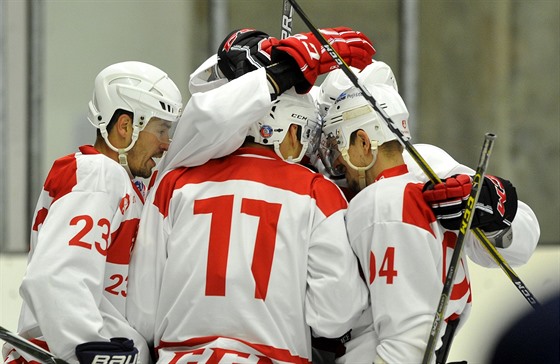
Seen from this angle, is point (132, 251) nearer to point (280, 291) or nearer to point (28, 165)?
point (280, 291)

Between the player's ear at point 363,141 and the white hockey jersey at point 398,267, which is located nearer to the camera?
the white hockey jersey at point 398,267

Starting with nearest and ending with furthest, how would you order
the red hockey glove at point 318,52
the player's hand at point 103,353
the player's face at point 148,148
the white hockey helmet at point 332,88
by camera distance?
the player's hand at point 103,353, the red hockey glove at point 318,52, the player's face at point 148,148, the white hockey helmet at point 332,88

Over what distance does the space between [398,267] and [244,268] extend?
35 centimetres

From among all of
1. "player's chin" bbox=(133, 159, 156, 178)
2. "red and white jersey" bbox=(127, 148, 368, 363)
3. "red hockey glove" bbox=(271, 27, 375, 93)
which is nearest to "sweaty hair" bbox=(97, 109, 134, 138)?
"player's chin" bbox=(133, 159, 156, 178)

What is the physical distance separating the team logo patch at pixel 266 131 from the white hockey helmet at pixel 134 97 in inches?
9.8

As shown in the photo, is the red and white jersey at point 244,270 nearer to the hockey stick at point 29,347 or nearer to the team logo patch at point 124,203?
the team logo patch at point 124,203

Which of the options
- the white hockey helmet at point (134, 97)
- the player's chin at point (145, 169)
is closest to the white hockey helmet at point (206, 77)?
the white hockey helmet at point (134, 97)

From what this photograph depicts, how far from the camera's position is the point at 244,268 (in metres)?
2.61

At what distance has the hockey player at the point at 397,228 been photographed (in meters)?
2.53

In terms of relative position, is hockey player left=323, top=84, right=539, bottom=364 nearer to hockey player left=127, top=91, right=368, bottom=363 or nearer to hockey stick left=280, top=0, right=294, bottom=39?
hockey player left=127, top=91, right=368, bottom=363

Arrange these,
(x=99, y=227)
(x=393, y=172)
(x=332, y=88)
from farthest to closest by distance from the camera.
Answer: (x=332, y=88), (x=393, y=172), (x=99, y=227)

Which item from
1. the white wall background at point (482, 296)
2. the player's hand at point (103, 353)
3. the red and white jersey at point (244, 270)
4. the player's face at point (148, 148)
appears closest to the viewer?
the player's hand at point (103, 353)

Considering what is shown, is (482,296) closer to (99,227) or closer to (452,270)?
(452,270)

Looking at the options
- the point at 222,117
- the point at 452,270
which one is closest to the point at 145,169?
the point at 222,117
